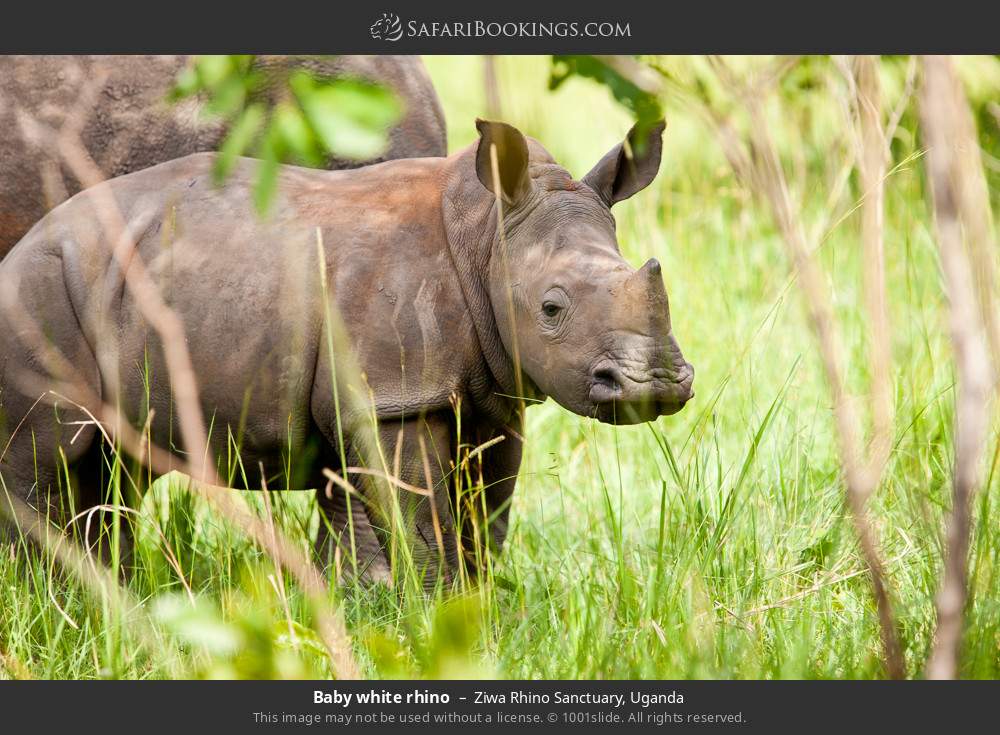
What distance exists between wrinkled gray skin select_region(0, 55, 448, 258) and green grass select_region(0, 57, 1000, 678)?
0.71m

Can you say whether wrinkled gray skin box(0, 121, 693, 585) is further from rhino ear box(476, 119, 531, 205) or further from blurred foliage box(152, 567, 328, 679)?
blurred foliage box(152, 567, 328, 679)

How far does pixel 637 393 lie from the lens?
3705 millimetres

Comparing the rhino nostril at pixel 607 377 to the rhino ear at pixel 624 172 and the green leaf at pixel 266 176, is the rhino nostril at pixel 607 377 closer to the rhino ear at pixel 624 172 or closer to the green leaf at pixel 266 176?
the rhino ear at pixel 624 172

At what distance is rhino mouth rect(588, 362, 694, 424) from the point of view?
370 cm

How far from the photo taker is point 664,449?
12.7ft

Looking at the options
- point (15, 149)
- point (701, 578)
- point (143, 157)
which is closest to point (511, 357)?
point (701, 578)

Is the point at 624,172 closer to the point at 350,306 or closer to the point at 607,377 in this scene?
the point at 607,377

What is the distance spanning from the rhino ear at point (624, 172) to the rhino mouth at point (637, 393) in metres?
0.75

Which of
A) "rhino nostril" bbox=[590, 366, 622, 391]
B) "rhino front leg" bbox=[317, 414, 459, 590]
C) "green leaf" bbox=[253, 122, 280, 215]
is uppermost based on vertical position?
"green leaf" bbox=[253, 122, 280, 215]

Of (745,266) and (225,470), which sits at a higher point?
(745,266)

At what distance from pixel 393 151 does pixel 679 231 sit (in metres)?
2.92

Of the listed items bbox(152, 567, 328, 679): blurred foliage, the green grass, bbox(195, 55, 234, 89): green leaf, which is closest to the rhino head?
the green grass
